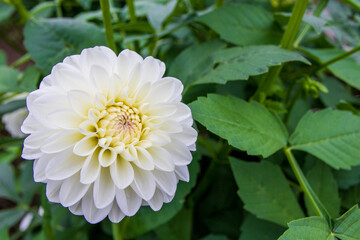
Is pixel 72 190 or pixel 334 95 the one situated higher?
pixel 72 190

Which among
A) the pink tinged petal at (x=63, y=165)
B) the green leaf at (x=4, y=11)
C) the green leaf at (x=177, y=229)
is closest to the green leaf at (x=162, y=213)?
the green leaf at (x=177, y=229)

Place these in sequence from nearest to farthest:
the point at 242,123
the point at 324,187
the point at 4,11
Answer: the point at 242,123 → the point at 324,187 → the point at 4,11

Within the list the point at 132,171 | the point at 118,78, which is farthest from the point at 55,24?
the point at 132,171

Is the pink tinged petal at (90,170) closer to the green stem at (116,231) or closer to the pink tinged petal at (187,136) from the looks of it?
the pink tinged petal at (187,136)

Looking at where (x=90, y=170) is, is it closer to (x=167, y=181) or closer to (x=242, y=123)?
(x=167, y=181)

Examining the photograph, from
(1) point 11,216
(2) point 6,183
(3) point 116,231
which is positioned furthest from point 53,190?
(2) point 6,183

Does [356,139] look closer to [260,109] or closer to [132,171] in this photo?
[260,109]

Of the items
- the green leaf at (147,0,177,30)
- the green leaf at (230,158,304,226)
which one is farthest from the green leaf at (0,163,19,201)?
the green leaf at (230,158,304,226)
